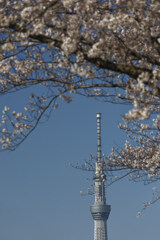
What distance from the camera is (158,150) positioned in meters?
15.9

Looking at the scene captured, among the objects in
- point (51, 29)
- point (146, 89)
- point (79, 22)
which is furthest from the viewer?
point (79, 22)

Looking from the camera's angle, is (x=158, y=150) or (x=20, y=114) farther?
(x=158, y=150)

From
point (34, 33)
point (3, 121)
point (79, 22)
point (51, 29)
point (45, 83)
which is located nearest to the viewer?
point (34, 33)

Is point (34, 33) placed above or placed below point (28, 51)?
below

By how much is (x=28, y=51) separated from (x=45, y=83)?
0.80 meters

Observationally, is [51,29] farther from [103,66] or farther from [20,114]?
[20,114]

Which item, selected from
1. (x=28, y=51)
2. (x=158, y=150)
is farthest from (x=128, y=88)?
(x=158, y=150)

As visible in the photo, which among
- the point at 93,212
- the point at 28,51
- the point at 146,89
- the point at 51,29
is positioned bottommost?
the point at 146,89

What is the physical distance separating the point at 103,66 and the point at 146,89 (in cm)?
136

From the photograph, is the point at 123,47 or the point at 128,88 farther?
the point at 123,47

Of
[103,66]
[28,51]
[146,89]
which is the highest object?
[28,51]

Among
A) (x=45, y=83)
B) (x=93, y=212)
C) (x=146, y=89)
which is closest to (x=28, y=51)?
(x=45, y=83)

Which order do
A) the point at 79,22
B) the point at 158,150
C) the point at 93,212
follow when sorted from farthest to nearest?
the point at 93,212 < the point at 158,150 < the point at 79,22

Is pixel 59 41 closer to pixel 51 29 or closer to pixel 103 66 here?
pixel 51 29
